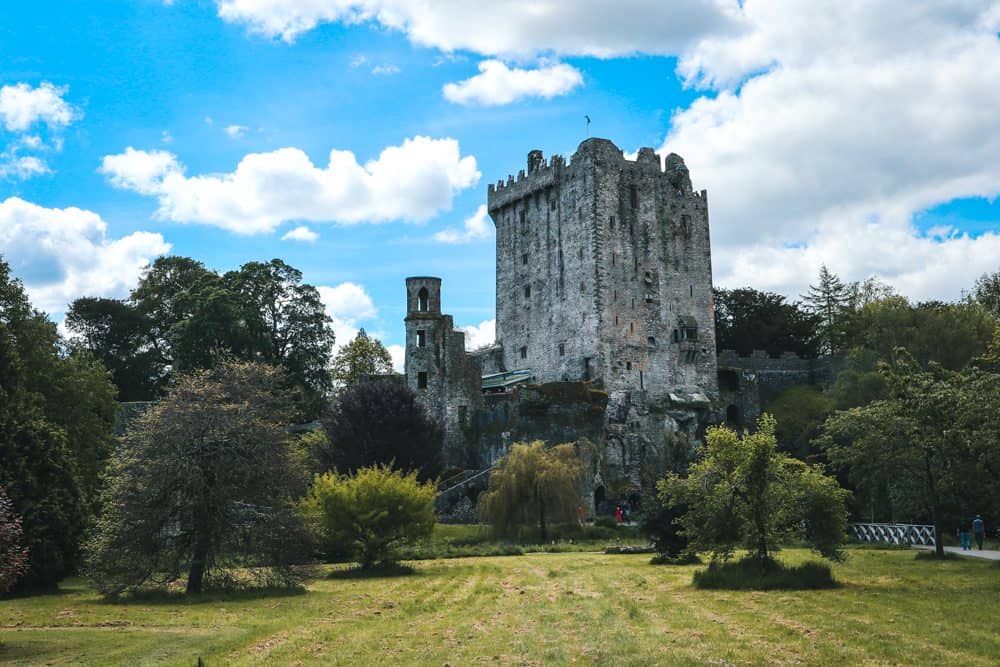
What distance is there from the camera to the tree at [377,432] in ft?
162

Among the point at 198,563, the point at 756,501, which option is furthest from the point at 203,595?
the point at 756,501

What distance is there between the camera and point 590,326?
2571 inches

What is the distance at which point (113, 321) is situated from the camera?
70.6m

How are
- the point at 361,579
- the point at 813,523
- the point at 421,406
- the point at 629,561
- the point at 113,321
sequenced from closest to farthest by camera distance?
the point at 813,523 < the point at 361,579 < the point at 629,561 < the point at 421,406 < the point at 113,321

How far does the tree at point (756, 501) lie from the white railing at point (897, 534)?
577 inches

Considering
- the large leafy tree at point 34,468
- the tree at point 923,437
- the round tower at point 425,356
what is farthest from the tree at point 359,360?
the tree at point 923,437

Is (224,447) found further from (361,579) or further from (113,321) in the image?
(113,321)

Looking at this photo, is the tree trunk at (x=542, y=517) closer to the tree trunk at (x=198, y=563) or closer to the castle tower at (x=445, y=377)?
the castle tower at (x=445, y=377)

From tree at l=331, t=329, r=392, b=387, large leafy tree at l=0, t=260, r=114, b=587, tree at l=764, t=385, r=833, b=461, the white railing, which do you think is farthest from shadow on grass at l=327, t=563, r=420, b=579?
tree at l=331, t=329, r=392, b=387

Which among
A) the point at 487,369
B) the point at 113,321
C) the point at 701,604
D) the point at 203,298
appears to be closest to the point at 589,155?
the point at 487,369

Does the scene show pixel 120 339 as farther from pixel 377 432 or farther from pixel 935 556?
pixel 935 556

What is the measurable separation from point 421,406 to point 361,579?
25.2 meters

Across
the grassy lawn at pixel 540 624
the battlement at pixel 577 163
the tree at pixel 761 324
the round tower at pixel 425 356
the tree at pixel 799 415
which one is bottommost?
the grassy lawn at pixel 540 624

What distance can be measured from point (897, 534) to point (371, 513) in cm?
2131
